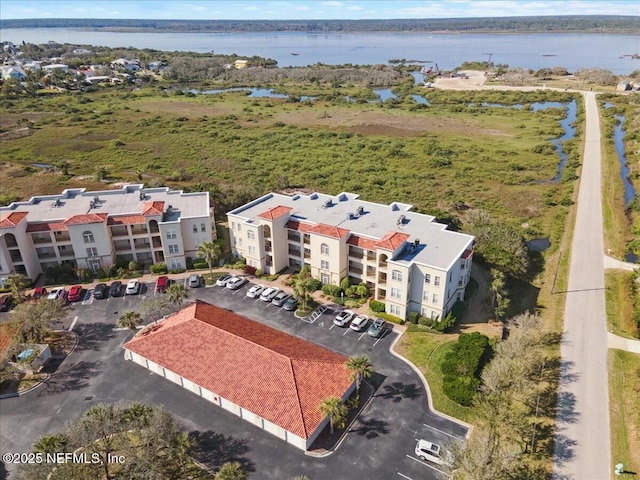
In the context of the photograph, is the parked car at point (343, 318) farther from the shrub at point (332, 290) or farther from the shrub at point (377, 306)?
the shrub at point (332, 290)

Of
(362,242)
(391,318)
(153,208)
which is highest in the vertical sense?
(153,208)

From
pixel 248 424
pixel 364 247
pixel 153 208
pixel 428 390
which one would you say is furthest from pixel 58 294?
pixel 428 390

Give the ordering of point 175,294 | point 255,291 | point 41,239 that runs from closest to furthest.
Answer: point 175,294, point 255,291, point 41,239

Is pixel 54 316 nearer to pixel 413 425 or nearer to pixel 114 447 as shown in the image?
pixel 114 447

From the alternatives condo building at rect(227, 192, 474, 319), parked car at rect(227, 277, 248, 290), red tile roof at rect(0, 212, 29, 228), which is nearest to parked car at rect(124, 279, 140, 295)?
parked car at rect(227, 277, 248, 290)

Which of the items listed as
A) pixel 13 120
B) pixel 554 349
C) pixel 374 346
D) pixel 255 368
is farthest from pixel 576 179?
pixel 13 120

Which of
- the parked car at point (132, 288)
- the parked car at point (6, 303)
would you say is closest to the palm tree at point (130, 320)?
the parked car at point (132, 288)

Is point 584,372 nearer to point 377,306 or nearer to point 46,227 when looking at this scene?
point 377,306
